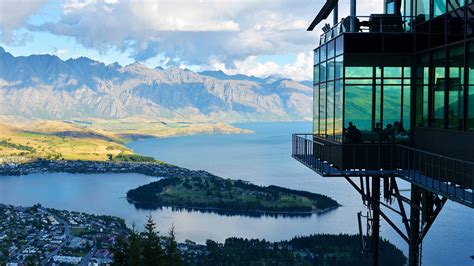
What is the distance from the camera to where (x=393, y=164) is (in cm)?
1762

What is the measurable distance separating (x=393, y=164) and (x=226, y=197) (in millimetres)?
121548

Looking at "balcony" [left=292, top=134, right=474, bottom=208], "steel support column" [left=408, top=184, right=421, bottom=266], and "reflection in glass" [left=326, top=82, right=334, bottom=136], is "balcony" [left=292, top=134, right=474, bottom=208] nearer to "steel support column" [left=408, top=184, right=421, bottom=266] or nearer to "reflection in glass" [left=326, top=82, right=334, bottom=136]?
"reflection in glass" [left=326, top=82, right=334, bottom=136]

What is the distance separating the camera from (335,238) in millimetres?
88500

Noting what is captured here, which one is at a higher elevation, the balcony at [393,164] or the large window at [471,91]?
the large window at [471,91]

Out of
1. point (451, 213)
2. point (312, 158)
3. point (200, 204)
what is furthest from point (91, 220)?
point (312, 158)

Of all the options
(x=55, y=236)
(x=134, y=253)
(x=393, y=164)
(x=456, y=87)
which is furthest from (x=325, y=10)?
(x=55, y=236)

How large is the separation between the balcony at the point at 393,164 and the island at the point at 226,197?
324ft

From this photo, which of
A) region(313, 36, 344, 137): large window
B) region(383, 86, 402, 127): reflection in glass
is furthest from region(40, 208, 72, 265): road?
region(383, 86, 402, 127): reflection in glass

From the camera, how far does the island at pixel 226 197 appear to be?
403 ft

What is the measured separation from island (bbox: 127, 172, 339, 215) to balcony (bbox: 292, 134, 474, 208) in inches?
3893

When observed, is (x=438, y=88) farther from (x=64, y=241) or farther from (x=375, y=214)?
(x=64, y=241)

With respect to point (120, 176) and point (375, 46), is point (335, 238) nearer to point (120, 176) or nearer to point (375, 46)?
point (375, 46)

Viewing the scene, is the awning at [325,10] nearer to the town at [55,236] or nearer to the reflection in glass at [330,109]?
the reflection in glass at [330,109]

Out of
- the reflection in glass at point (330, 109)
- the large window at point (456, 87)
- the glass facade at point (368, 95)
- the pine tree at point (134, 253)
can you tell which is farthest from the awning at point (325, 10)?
the pine tree at point (134, 253)
